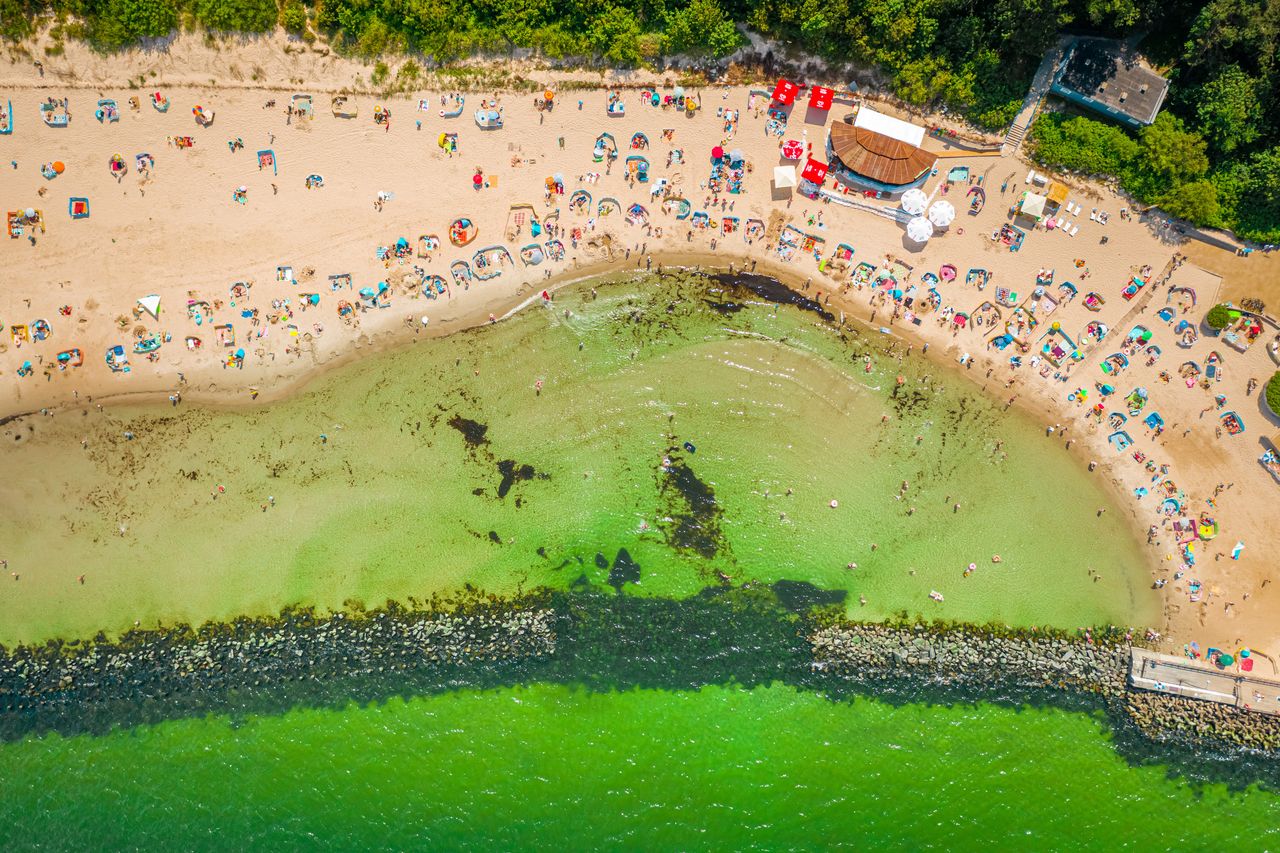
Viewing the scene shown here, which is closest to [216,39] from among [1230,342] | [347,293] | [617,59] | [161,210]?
[161,210]

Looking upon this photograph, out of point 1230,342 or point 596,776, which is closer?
point 1230,342

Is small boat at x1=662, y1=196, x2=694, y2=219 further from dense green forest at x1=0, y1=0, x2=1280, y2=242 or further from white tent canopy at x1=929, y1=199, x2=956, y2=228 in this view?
white tent canopy at x1=929, y1=199, x2=956, y2=228

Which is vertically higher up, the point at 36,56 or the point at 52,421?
the point at 36,56

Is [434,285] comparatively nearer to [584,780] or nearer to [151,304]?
[151,304]

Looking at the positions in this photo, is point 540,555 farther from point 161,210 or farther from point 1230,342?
point 1230,342

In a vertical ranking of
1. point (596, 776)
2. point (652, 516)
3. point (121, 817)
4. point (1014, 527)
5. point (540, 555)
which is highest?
point (1014, 527)

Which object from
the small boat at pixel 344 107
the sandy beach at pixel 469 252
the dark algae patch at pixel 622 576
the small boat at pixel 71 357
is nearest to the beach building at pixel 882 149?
the sandy beach at pixel 469 252

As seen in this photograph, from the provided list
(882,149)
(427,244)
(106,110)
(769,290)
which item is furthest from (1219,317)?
(106,110)
